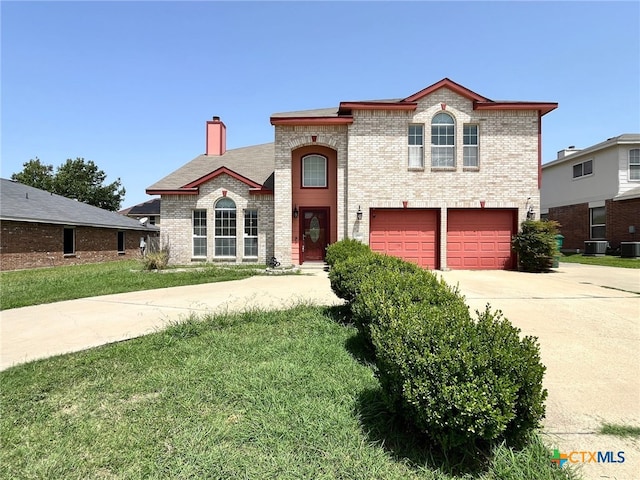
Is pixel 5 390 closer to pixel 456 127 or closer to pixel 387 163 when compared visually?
pixel 387 163

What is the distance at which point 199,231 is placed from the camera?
15.1 metres

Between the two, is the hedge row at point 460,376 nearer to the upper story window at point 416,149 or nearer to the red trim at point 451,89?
the upper story window at point 416,149

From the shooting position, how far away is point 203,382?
3064 millimetres

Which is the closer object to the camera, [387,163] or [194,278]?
[194,278]

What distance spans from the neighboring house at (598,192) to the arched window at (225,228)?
70.4 ft

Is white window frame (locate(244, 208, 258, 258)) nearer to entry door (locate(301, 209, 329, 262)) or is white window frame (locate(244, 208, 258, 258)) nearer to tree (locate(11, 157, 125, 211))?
entry door (locate(301, 209, 329, 262))

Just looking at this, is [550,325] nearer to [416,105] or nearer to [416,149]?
[416,149]

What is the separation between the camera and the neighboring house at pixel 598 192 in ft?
59.3

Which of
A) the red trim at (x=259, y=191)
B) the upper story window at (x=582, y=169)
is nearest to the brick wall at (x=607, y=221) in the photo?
the upper story window at (x=582, y=169)

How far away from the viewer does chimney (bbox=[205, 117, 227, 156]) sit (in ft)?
62.5

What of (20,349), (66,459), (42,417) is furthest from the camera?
(20,349)

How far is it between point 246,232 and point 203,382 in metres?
12.2

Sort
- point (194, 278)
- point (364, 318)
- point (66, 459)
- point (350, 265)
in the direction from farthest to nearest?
point (194, 278) < point (350, 265) < point (364, 318) < point (66, 459)

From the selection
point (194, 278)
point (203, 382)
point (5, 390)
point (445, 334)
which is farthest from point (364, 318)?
point (194, 278)
